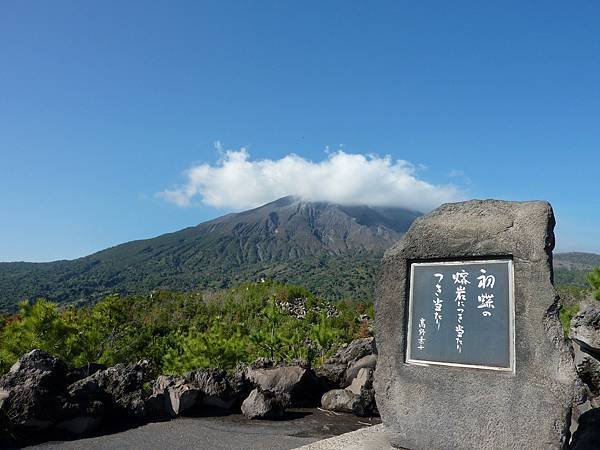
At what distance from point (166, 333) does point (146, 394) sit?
5329mm

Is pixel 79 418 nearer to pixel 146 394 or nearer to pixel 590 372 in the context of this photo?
pixel 146 394

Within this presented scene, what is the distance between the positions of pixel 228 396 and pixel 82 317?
12.4 ft

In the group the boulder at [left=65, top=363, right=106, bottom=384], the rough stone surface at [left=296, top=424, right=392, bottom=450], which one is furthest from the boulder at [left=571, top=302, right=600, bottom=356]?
the boulder at [left=65, top=363, right=106, bottom=384]

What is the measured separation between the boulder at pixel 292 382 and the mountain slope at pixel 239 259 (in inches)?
1209

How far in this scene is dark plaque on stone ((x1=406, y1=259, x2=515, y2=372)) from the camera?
3.99 metres

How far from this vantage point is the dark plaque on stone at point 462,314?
399 centimetres

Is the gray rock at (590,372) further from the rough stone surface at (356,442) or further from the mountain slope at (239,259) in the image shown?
the mountain slope at (239,259)

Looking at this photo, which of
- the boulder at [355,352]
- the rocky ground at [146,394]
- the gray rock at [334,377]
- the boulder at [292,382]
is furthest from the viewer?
the boulder at [355,352]

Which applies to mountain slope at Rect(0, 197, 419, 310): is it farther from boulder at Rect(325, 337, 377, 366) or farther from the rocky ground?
the rocky ground

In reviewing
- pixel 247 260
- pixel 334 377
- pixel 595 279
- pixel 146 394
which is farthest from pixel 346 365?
pixel 247 260

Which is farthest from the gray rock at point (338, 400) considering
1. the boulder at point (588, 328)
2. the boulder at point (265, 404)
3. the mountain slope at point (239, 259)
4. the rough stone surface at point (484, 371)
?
the mountain slope at point (239, 259)

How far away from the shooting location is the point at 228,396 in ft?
21.0

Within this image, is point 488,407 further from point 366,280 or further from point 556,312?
point 366,280

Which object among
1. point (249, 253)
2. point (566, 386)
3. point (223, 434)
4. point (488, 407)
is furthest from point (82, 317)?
point (249, 253)
